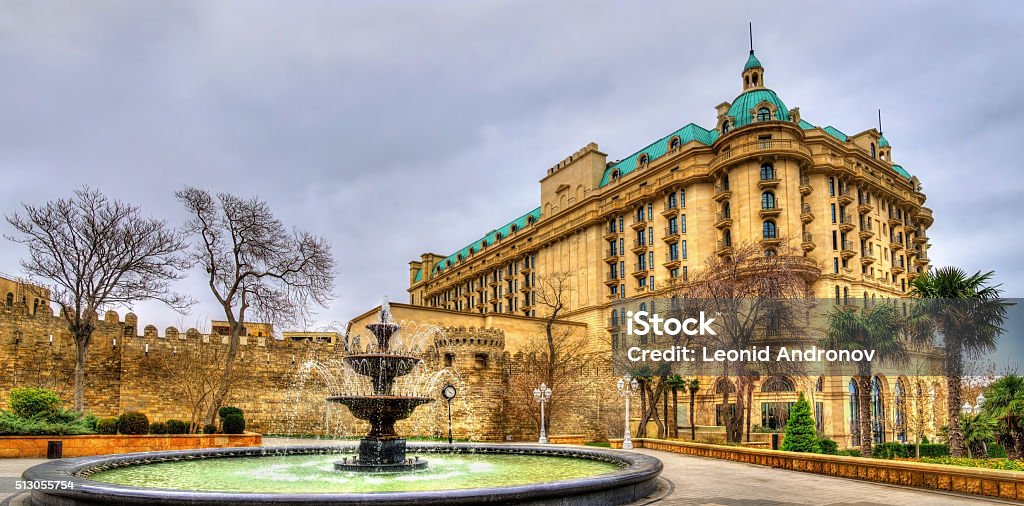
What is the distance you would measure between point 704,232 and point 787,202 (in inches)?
260

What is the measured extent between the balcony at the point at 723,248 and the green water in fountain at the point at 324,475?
35225 mm

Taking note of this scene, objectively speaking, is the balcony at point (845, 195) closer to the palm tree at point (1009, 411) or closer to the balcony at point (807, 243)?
the balcony at point (807, 243)

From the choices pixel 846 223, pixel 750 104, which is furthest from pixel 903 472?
pixel 750 104

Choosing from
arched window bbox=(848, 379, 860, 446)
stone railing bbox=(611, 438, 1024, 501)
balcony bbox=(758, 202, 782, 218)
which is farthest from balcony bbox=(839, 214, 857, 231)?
stone railing bbox=(611, 438, 1024, 501)

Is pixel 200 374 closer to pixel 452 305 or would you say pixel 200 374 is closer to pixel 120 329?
pixel 120 329

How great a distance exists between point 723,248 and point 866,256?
11.7 metres

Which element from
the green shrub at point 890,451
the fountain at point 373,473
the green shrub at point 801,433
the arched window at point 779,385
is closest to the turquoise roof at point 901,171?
the arched window at point 779,385

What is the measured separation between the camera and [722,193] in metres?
52.0

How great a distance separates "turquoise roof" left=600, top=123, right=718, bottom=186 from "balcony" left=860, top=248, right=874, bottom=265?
14.2 metres

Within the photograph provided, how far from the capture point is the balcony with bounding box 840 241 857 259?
50.5 meters

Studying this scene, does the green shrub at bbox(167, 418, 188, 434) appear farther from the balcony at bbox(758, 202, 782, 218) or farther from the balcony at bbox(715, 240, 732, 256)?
the balcony at bbox(758, 202, 782, 218)

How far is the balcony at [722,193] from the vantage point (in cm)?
5162

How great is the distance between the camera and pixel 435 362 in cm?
4244

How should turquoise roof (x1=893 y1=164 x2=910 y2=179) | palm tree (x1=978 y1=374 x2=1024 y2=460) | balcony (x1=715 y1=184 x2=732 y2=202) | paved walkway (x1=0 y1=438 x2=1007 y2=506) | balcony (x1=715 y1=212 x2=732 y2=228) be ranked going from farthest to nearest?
turquoise roof (x1=893 y1=164 x2=910 y2=179)
balcony (x1=715 y1=184 x2=732 y2=202)
balcony (x1=715 y1=212 x2=732 y2=228)
palm tree (x1=978 y1=374 x2=1024 y2=460)
paved walkway (x1=0 y1=438 x2=1007 y2=506)
